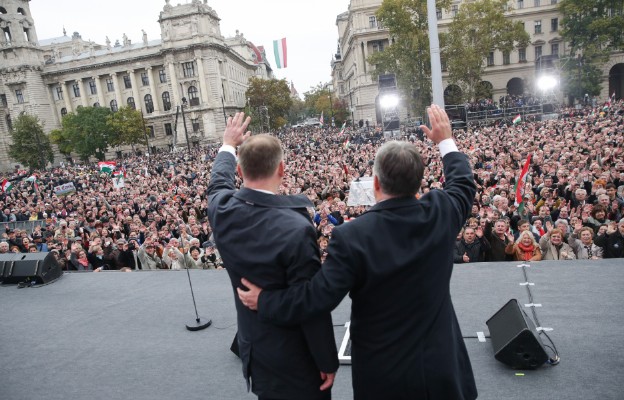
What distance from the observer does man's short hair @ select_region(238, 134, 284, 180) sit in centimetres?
211

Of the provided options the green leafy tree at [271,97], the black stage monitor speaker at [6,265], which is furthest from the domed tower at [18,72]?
the black stage monitor speaker at [6,265]

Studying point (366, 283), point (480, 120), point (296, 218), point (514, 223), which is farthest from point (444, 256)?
point (480, 120)

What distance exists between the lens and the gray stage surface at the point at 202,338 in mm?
2984

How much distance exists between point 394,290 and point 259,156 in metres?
0.95

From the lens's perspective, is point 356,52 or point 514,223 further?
point 356,52

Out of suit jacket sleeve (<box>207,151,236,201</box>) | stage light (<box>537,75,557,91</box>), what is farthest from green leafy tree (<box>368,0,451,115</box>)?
Answer: suit jacket sleeve (<box>207,151,236,201</box>)

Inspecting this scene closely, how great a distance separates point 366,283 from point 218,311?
3.04 metres

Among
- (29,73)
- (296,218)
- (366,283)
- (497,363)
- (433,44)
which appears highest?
(29,73)

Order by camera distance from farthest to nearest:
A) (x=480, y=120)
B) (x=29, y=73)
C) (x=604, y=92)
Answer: (x=29, y=73) → (x=604, y=92) → (x=480, y=120)

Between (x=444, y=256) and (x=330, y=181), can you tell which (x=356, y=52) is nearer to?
A: (x=330, y=181)

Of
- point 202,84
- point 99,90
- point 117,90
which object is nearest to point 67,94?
point 99,90

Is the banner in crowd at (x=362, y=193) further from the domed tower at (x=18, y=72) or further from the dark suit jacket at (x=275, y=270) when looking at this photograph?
the domed tower at (x=18, y=72)

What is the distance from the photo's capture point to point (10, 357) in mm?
4090

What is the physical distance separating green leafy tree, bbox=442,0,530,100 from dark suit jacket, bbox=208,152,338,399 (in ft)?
156
